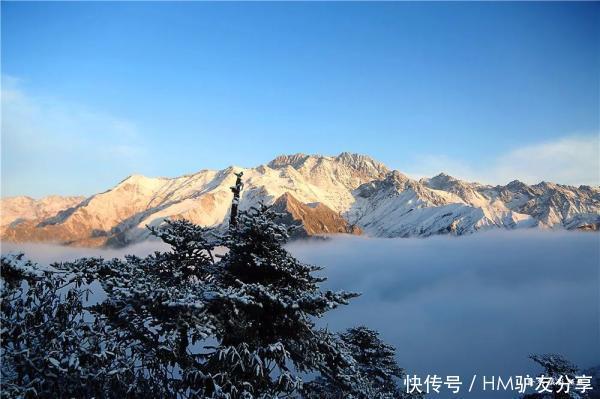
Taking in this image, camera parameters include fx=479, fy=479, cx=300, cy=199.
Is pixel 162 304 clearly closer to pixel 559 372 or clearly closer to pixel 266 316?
pixel 266 316

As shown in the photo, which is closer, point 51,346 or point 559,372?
point 51,346

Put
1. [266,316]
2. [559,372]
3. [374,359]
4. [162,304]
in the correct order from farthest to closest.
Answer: [559,372] < [374,359] < [266,316] < [162,304]

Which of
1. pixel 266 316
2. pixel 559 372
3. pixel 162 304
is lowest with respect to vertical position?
pixel 559 372

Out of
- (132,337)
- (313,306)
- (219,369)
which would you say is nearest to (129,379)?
(132,337)

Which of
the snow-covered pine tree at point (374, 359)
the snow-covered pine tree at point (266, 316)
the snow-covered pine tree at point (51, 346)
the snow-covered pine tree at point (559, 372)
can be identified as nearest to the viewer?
the snow-covered pine tree at point (51, 346)

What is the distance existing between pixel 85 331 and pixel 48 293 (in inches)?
55.4

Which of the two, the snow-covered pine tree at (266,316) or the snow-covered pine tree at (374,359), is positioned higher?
the snow-covered pine tree at (266,316)

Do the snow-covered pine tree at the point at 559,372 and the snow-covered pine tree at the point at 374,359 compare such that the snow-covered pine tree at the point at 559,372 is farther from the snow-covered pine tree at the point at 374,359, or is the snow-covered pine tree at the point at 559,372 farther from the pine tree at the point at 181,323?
the pine tree at the point at 181,323

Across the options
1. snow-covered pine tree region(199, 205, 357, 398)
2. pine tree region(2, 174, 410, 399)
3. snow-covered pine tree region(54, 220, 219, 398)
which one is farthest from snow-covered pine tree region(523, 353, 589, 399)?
snow-covered pine tree region(54, 220, 219, 398)

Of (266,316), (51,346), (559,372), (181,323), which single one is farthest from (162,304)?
(559,372)

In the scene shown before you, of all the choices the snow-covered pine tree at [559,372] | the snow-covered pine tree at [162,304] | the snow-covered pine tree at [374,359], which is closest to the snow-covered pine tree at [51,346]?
the snow-covered pine tree at [162,304]

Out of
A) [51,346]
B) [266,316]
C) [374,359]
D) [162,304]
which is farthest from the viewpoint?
[374,359]

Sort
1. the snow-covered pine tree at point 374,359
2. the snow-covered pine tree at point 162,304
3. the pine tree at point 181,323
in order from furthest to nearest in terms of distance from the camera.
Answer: the snow-covered pine tree at point 374,359
the snow-covered pine tree at point 162,304
the pine tree at point 181,323

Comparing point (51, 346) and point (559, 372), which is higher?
point (51, 346)
